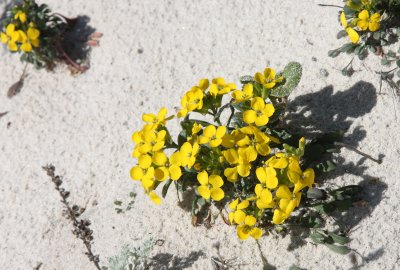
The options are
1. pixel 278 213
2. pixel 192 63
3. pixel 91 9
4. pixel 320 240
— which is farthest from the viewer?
pixel 91 9

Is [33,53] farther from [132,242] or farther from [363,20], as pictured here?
[363,20]

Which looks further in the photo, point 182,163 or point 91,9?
point 91,9

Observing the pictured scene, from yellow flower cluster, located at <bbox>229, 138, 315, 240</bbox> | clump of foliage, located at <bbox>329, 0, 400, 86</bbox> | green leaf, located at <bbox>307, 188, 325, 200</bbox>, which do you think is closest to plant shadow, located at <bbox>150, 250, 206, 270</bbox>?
yellow flower cluster, located at <bbox>229, 138, 315, 240</bbox>

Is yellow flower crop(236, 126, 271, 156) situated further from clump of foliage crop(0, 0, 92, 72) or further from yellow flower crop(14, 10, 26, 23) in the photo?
yellow flower crop(14, 10, 26, 23)

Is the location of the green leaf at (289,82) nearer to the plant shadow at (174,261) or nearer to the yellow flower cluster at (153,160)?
the yellow flower cluster at (153,160)

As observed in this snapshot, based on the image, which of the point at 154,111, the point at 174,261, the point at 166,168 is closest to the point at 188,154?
the point at 166,168

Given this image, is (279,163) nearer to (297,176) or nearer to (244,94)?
(297,176)

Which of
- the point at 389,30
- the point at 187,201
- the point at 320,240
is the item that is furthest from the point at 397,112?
the point at 187,201
